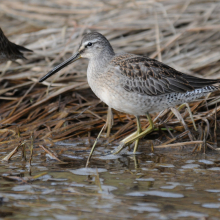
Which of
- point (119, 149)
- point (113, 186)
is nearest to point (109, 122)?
point (119, 149)

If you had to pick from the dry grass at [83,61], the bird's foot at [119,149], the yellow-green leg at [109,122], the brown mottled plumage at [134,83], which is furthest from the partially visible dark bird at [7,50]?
the bird's foot at [119,149]

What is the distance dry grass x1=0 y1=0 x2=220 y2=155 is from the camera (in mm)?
4469

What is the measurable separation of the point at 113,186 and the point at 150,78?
50.5 inches

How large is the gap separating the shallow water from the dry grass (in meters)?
0.43

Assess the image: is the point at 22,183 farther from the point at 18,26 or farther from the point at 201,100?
the point at 18,26

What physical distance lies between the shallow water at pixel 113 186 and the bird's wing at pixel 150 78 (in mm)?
591

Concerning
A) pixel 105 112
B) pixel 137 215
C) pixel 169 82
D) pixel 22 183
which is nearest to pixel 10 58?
pixel 105 112

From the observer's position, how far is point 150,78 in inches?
154

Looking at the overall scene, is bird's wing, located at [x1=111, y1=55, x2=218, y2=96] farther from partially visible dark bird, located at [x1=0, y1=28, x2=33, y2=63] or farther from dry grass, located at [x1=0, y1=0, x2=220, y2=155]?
partially visible dark bird, located at [x1=0, y1=28, x2=33, y2=63]

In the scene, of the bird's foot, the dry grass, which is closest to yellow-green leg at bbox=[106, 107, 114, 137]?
the dry grass

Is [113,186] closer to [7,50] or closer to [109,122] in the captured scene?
[109,122]

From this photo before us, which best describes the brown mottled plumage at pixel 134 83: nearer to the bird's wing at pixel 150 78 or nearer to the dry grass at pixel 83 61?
the bird's wing at pixel 150 78

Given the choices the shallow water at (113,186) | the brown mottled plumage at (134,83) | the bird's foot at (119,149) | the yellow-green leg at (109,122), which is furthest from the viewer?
the yellow-green leg at (109,122)

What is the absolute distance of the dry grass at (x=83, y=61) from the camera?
4.47 metres
